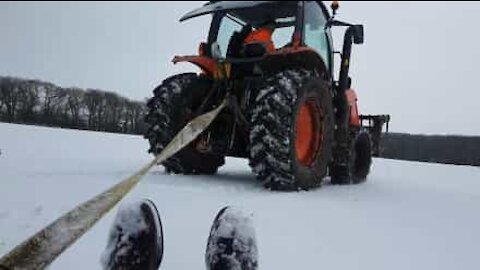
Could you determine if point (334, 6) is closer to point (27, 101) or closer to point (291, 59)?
point (291, 59)

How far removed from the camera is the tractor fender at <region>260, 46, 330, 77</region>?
5.30 meters

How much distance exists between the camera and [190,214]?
3.37 meters

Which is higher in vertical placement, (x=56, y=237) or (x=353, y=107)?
(x=353, y=107)

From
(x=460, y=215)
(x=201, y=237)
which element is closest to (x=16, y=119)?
(x=201, y=237)

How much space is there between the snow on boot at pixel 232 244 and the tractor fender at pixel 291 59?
136 inches

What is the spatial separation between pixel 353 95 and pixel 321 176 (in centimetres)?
187

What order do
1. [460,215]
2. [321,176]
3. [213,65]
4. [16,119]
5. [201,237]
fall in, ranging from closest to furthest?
[16,119] → [201,237] → [460,215] → [321,176] → [213,65]

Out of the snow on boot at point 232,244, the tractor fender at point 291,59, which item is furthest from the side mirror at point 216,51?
the snow on boot at point 232,244

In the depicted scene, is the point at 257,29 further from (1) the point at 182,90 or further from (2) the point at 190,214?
(2) the point at 190,214

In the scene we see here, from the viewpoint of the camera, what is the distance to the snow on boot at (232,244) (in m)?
1.90

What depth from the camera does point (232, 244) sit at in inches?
75.6

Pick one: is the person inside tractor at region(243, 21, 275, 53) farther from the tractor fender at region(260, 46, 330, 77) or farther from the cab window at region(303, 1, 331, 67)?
the cab window at region(303, 1, 331, 67)

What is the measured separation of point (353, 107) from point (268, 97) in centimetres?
236

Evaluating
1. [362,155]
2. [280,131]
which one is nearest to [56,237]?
[280,131]
